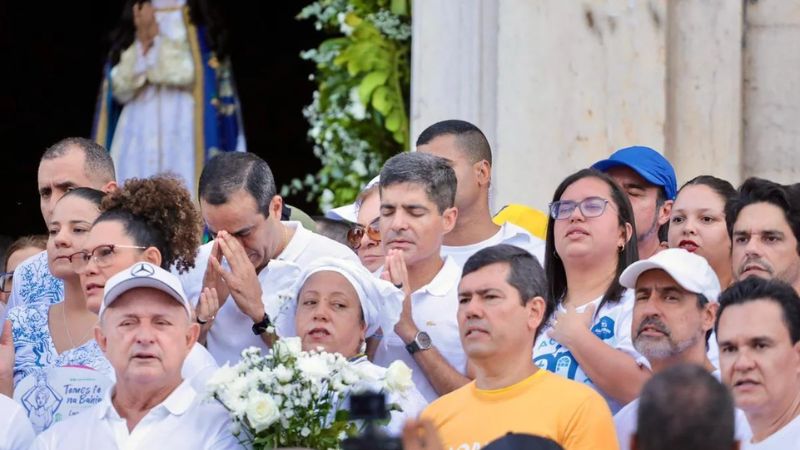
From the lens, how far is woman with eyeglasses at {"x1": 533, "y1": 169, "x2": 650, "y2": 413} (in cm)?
704

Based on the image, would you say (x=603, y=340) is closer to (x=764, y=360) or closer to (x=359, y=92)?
(x=764, y=360)

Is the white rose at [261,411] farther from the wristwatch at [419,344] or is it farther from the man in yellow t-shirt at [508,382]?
the wristwatch at [419,344]

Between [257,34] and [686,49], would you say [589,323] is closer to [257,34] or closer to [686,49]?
[686,49]

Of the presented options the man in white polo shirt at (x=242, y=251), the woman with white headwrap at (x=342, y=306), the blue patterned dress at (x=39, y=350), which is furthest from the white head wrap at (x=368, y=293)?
the blue patterned dress at (x=39, y=350)

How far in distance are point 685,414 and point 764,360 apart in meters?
1.62

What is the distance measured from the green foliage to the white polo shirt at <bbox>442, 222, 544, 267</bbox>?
8.87 feet

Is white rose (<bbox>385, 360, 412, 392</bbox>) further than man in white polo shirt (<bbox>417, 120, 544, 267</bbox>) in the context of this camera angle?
No

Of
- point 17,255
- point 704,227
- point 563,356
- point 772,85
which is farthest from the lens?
point 772,85

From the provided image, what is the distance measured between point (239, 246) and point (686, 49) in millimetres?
3147

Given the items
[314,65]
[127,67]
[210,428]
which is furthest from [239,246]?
[314,65]

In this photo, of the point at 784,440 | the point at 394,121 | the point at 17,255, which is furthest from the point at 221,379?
the point at 394,121

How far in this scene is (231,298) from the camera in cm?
786

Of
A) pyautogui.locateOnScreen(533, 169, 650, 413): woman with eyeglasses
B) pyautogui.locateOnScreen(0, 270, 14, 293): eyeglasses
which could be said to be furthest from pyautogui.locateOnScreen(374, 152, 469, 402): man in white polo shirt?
pyautogui.locateOnScreen(0, 270, 14, 293): eyeglasses

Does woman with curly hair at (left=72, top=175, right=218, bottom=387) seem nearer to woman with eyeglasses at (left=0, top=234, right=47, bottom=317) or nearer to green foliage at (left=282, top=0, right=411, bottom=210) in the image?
woman with eyeglasses at (left=0, top=234, right=47, bottom=317)
